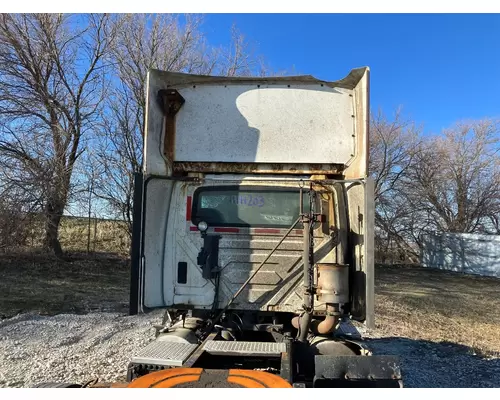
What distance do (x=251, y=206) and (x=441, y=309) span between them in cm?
891

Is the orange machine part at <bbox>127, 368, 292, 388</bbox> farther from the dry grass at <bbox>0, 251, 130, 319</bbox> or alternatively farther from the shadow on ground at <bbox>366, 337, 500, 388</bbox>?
the dry grass at <bbox>0, 251, 130, 319</bbox>

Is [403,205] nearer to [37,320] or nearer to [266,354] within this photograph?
[37,320]

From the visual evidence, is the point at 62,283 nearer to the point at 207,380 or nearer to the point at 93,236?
the point at 93,236

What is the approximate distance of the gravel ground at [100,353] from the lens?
5.41m

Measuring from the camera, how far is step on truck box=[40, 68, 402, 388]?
4.17 m

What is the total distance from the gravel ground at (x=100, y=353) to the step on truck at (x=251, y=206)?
5.79ft

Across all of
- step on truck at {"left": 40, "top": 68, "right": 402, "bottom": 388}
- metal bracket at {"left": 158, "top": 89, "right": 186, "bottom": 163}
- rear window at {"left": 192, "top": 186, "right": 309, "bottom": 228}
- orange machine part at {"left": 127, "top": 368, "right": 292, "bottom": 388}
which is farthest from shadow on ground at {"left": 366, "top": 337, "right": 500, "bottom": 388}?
metal bracket at {"left": 158, "top": 89, "right": 186, "bottom": 163}

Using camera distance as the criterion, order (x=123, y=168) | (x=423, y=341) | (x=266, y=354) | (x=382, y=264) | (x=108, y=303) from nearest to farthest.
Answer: (x=266, y=354) < (x=423, y=341) < (x=108, y=303) < (x=123, y=168) < (x=382, y=264)

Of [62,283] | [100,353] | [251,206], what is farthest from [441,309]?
[62,283]

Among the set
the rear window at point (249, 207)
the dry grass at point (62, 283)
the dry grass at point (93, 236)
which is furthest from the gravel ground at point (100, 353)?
the dry grass at point (93, 236)

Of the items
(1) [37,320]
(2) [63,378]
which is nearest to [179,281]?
(2) [63,378]

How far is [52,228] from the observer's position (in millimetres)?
15086

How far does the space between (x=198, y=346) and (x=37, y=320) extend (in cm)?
582

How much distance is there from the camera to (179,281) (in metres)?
4.41
